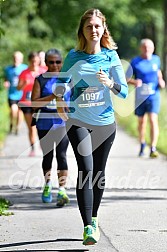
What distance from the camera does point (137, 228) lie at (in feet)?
27.8

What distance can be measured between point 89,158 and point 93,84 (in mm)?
669

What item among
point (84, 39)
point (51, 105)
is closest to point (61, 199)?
point (51, 105)

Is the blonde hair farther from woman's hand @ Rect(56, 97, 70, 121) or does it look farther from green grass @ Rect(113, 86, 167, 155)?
green grass @ Rect(113, 86, 167, 155)

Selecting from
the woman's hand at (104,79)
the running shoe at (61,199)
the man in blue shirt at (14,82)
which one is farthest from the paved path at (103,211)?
the man in blue shirt at (14,82)

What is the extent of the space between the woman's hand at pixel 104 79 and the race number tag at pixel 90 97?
0.24 metres

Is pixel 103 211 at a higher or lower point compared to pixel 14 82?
lower

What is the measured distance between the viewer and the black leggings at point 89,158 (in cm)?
750

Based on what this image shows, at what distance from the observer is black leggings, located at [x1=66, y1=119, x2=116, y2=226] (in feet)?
24.6

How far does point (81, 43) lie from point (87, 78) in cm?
32

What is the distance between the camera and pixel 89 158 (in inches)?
298

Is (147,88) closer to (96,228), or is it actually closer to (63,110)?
(63,110)

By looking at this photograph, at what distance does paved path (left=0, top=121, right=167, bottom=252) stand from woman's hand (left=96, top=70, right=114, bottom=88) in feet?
4.62

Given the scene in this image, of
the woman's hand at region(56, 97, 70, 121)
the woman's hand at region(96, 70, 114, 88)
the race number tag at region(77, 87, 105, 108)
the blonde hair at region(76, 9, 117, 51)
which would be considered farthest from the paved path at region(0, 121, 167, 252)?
the blonde hair at region(76, 9, 117, 51)

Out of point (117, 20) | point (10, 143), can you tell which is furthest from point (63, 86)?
point (117, 20)
